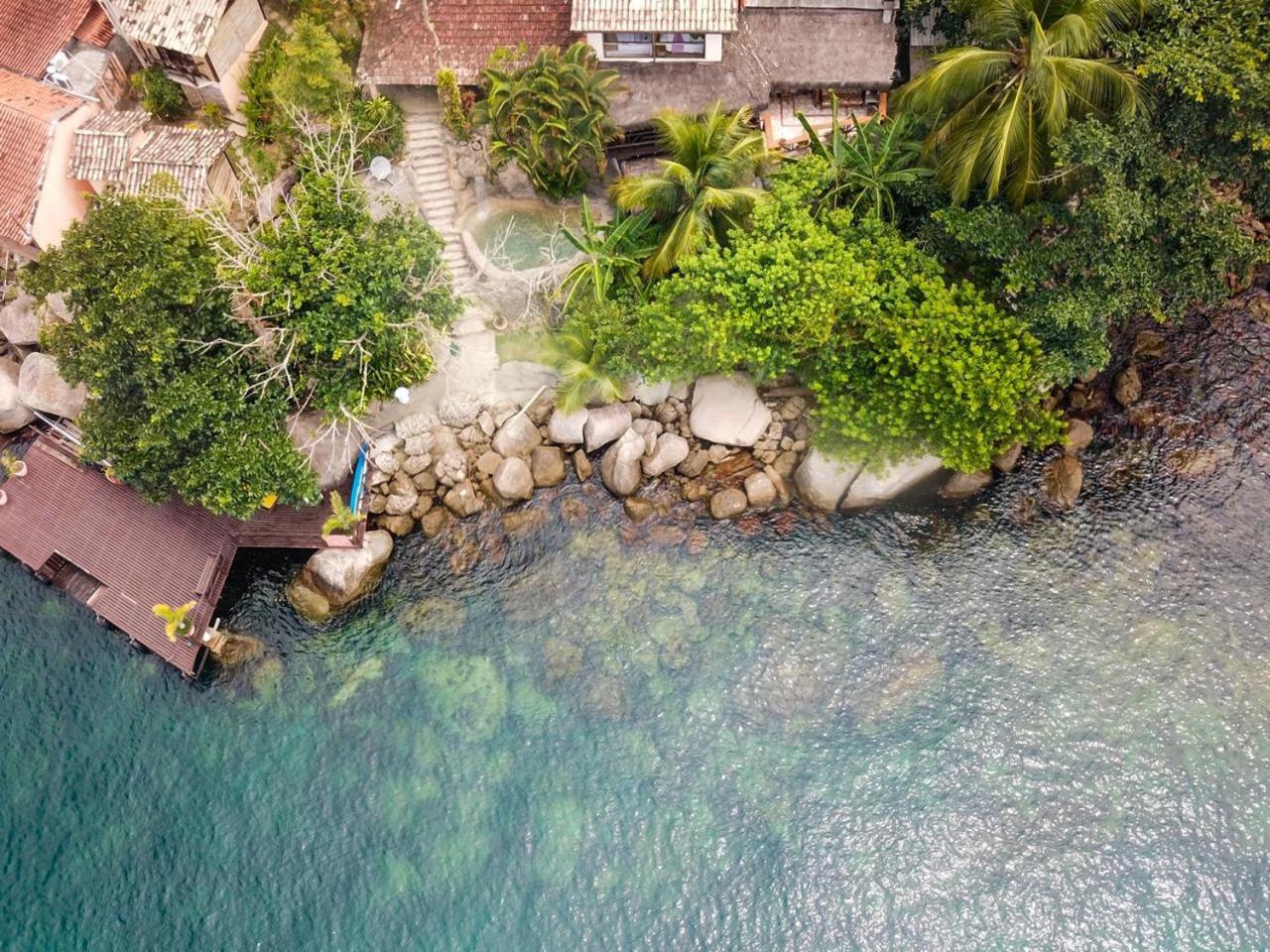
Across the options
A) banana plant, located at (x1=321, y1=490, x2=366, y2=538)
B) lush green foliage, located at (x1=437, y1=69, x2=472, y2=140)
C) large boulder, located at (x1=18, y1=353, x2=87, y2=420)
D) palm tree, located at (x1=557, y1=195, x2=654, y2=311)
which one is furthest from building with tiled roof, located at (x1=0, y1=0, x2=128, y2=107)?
palm tree, located at (x1=557, y1=195, x2=654, y2=311)

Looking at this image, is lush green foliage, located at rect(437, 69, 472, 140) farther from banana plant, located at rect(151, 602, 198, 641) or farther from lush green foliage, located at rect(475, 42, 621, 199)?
banana plant, located at rect(151, 602, 198, 641)

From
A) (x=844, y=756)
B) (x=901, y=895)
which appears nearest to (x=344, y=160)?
(x=844, y=756)

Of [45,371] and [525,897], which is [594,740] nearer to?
[525,897]

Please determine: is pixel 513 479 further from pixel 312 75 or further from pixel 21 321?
pixel 21 321

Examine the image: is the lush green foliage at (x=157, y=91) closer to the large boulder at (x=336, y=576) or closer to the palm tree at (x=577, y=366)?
the palm tree at (x=577, y=366)

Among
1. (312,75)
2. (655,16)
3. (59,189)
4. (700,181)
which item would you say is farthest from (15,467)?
(655,16)
